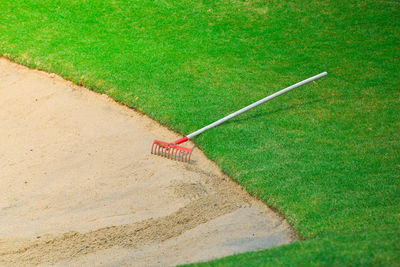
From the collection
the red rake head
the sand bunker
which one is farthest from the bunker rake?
the sand bunker

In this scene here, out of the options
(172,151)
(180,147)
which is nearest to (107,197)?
(172,151)

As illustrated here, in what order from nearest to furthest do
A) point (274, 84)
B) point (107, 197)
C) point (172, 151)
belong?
point (107, 197) < point (172, 151) < point (274, 84)

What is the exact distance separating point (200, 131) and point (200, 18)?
4939mm

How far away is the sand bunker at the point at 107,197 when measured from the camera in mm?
6250

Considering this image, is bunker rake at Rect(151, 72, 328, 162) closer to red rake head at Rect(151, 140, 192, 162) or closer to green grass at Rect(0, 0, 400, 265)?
red rake head at Rect(151, 140, 192, 162)

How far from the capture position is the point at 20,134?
8.91 m

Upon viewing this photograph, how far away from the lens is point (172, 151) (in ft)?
26.2

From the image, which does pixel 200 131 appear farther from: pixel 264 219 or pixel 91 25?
pixel 91 25

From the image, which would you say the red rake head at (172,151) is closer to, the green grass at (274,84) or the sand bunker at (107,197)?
the sand bunker at (107,197)

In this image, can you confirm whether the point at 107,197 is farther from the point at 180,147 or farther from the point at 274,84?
the point at 274,84

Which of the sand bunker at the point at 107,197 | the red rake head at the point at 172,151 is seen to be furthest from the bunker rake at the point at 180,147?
the sand bunker at the point at 107,197

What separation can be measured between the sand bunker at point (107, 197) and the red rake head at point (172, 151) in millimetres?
118

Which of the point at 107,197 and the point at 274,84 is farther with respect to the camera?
the point at 274,84

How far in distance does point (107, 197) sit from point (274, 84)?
13.8 feet
